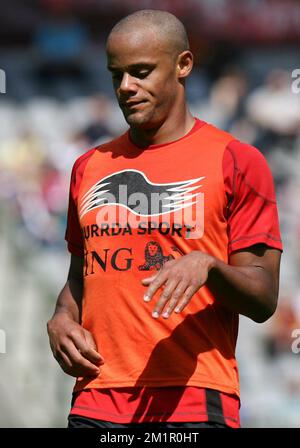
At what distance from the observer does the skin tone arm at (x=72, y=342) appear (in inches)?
148

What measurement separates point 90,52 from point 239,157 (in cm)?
1134

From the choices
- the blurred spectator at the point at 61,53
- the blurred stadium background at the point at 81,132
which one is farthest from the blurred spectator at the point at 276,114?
the blurred spectator at the point at 61,53

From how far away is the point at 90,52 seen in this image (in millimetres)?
14820

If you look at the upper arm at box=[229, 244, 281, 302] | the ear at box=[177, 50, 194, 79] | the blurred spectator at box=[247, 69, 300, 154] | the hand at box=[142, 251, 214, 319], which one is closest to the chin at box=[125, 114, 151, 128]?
the ear at box=[177, 50, 194, 79]

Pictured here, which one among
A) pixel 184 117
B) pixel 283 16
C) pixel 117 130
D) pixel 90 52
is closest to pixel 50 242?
pixel 117 130

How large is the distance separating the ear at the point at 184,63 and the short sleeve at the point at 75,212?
0.50m

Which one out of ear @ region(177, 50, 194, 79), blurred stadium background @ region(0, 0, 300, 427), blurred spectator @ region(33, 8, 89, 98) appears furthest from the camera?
blurred spectator @ region(33, 8, 89, 98)

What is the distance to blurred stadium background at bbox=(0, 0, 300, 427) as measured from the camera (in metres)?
10.7

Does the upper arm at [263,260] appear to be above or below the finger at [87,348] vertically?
above

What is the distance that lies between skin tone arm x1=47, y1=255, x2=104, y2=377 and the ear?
1.02 m

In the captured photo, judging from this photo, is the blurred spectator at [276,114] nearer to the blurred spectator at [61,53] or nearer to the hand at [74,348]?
the blurred spectator at [61,53]

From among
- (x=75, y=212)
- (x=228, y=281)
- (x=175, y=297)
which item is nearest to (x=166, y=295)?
(x=175, y=297)

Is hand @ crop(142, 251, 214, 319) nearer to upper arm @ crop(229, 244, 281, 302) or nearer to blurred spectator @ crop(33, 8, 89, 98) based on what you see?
upper arm @ crop(229, 244, 281, 302)
